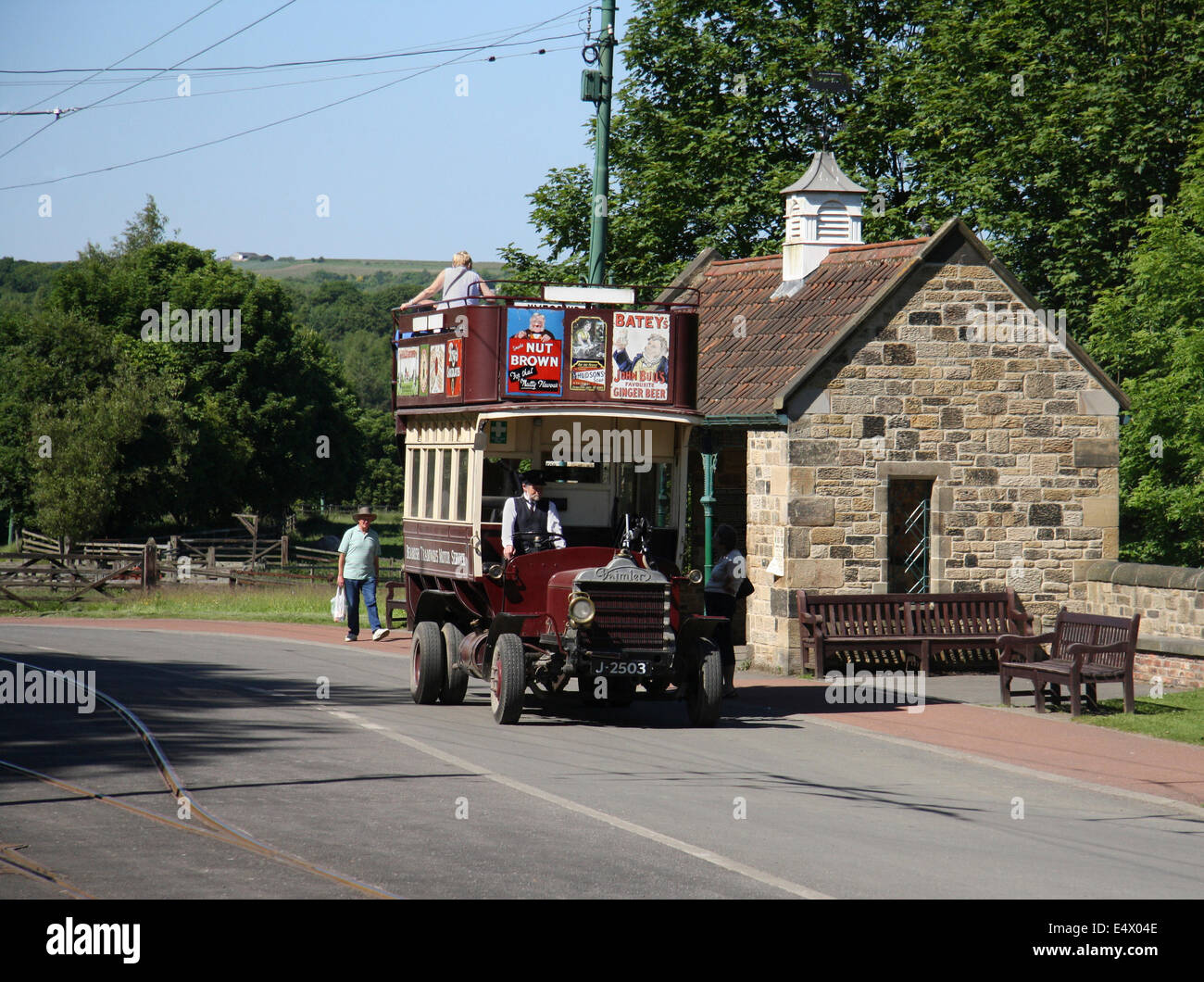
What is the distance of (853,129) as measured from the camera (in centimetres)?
3644

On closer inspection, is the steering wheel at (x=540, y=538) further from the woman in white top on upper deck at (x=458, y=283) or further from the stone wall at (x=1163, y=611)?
the stone wall at (x=1163, y=611)

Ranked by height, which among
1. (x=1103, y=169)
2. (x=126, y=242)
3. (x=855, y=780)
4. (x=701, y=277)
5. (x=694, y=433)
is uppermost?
(x=126, y=242)

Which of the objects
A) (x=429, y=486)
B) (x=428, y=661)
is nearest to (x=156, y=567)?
(x=429, y=486)

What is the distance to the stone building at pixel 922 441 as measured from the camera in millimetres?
19844

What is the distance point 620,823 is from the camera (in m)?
9.24

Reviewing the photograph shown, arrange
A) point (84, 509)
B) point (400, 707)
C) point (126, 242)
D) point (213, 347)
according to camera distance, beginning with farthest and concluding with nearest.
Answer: point (126, 242), point (213, 347), point (84, 509), point (400, 707)

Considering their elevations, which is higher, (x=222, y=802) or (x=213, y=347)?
(x=213, y=347)

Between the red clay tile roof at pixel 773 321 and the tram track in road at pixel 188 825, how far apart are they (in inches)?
440

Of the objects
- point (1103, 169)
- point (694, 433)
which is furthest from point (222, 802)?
point (1103, 169)

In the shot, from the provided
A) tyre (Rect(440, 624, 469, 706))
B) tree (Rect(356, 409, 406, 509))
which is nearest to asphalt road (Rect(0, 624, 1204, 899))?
tyre (Rect(440, 624, 469, 706))

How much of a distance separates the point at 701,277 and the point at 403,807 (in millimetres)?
17960

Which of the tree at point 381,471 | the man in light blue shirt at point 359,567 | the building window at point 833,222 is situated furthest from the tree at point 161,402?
the tree at point 381,471

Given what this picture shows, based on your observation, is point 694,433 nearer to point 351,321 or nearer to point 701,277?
point 701,277
